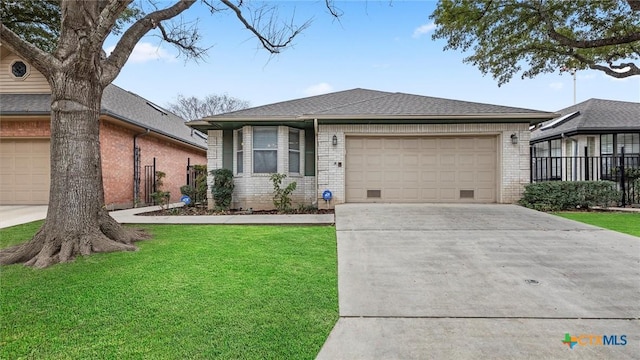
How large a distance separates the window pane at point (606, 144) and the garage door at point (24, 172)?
22.2 meters

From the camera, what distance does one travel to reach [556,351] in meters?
2.37

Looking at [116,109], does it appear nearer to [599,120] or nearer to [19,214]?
[19,214]

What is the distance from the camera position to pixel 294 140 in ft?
33.4

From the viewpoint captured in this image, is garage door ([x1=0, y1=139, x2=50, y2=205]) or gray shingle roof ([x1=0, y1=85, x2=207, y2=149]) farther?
garage door ([x1=0, y1=139, x2=50, y2=205])

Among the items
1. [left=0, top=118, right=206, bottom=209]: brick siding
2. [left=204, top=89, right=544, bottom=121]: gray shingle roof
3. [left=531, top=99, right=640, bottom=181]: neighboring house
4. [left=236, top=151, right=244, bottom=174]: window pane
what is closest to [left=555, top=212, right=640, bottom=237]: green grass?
[left=204, top=89, right=544, bottom=121]: gray shingle roof

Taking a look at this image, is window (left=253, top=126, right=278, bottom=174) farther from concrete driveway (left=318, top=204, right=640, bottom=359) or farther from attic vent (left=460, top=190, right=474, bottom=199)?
attic vent (left=460, top=190, right=474, bottom=199)

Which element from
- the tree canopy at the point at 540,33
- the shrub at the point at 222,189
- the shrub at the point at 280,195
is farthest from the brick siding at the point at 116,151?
the tree canopy at the point at 540,33

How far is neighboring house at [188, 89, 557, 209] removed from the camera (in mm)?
9320

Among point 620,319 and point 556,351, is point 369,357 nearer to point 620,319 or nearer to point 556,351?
point 556,351

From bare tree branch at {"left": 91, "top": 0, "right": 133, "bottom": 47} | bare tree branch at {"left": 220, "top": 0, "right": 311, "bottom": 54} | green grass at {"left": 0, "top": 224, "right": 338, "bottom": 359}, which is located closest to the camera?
green grass at {"left": 0, "top": 224, "right": 338, "bottom": 359}

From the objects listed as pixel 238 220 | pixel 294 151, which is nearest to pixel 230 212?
pixel 238 220

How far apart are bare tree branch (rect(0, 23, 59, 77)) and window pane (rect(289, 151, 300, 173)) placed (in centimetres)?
630

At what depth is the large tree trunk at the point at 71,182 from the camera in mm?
4633

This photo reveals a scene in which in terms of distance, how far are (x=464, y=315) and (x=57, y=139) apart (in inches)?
243
